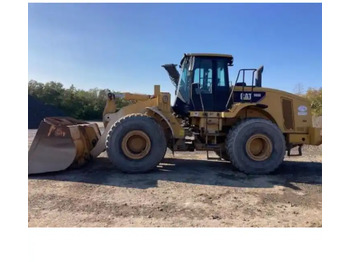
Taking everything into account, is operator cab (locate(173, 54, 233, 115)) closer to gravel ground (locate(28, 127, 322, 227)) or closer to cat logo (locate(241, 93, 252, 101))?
cat logo (locate(241, 93, 252, 101))

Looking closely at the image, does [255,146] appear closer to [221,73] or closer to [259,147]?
[259,147]

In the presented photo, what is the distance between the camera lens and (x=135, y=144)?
6.20 metres

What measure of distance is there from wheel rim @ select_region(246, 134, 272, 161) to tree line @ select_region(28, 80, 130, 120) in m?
25.1

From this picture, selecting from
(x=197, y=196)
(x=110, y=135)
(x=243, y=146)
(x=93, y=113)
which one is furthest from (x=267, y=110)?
(x=93, y=113)

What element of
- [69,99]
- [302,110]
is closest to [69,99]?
[69,99]

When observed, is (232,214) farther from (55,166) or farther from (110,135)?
(55,166)

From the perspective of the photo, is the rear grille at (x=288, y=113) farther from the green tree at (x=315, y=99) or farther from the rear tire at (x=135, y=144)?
the green tree at (x=315, y=99)

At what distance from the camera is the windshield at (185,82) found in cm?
680

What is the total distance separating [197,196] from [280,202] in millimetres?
1341

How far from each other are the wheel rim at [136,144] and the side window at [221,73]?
7.31 ft

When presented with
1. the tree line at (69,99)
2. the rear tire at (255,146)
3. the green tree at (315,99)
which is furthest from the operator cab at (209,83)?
the tree line at (69,99)

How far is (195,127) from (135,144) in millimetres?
1606

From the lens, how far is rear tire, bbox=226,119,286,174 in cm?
620

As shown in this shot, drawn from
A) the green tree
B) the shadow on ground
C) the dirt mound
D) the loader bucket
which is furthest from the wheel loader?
the dirt mound
